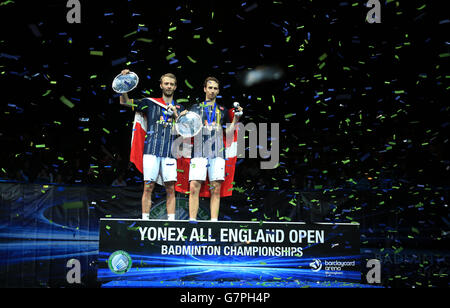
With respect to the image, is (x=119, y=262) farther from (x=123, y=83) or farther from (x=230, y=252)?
(x=123, y=83)

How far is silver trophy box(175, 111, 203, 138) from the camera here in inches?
191

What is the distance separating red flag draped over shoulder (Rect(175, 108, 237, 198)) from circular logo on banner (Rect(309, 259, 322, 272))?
1311 millimetres

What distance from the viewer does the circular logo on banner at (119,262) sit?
4230 mm

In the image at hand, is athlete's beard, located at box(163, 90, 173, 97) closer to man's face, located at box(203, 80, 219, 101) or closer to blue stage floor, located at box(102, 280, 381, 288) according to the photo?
man's face, located at box(203, 80, 219, 101)

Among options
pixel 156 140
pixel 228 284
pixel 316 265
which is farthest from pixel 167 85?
pixel 316 265

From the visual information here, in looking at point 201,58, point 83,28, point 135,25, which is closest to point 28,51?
point 83,28

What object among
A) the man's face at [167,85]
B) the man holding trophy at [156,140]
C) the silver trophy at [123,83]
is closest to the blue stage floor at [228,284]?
the man holding trophy at [156,140]

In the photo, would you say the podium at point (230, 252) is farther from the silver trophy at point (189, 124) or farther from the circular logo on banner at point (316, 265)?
the silver trophy at point (189, 124)

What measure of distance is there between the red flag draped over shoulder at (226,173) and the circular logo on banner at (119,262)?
1066mm

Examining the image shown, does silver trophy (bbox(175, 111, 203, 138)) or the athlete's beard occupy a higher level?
the athlete's beard

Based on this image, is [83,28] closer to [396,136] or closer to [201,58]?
[201,58]

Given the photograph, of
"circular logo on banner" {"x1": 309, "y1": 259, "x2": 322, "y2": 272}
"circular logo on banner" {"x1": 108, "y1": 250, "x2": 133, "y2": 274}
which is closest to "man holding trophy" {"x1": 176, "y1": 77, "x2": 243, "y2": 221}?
"circular logo on banner" {"x1": 108, "y1": 250, "x2": 133, "y2": 274}

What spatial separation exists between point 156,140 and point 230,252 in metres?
1.60

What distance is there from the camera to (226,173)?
5.02m
